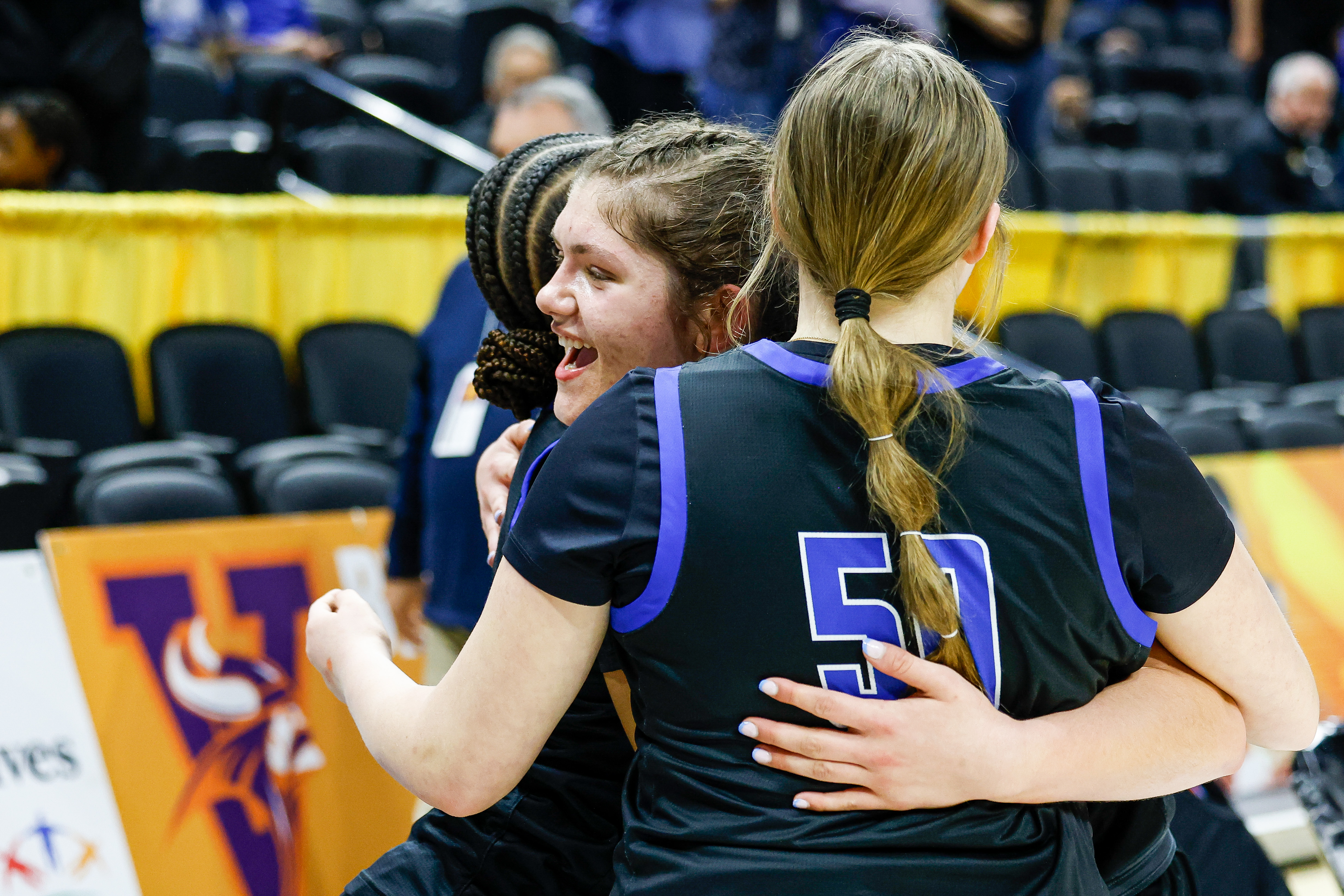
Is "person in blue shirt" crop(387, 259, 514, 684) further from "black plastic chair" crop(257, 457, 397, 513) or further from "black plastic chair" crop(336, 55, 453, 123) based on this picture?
"black plastic chair" crop(336, 55, 453, 123)

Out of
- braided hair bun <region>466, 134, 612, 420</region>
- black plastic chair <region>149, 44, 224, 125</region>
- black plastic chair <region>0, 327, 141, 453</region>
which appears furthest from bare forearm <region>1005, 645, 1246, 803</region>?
black plastic chair <region>149, 44, 224, 125</region>

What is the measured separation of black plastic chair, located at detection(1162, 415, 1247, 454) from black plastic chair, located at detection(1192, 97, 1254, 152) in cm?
568

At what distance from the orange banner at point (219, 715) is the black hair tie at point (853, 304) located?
181 cm

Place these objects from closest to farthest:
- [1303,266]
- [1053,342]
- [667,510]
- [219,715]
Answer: [667,510], [219,715], [1053,342], [1303,266]

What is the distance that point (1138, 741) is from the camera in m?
1.17

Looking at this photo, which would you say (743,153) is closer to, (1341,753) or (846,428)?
(846,428)

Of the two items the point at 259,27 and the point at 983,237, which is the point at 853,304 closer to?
the point at 983,237

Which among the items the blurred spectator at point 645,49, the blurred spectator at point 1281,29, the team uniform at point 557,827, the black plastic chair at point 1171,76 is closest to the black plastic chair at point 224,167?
the blurred spectator at point 645,49

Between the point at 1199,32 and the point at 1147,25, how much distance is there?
646 millimetres

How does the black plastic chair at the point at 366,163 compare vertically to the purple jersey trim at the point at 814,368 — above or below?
below

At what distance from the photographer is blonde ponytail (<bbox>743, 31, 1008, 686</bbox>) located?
1.04 m

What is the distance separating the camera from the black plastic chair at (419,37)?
25.8ft

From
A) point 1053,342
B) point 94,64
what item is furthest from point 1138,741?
point 94,64

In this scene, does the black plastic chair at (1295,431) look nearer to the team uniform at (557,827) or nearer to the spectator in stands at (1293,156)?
the spectator in stands at (1293,156)
